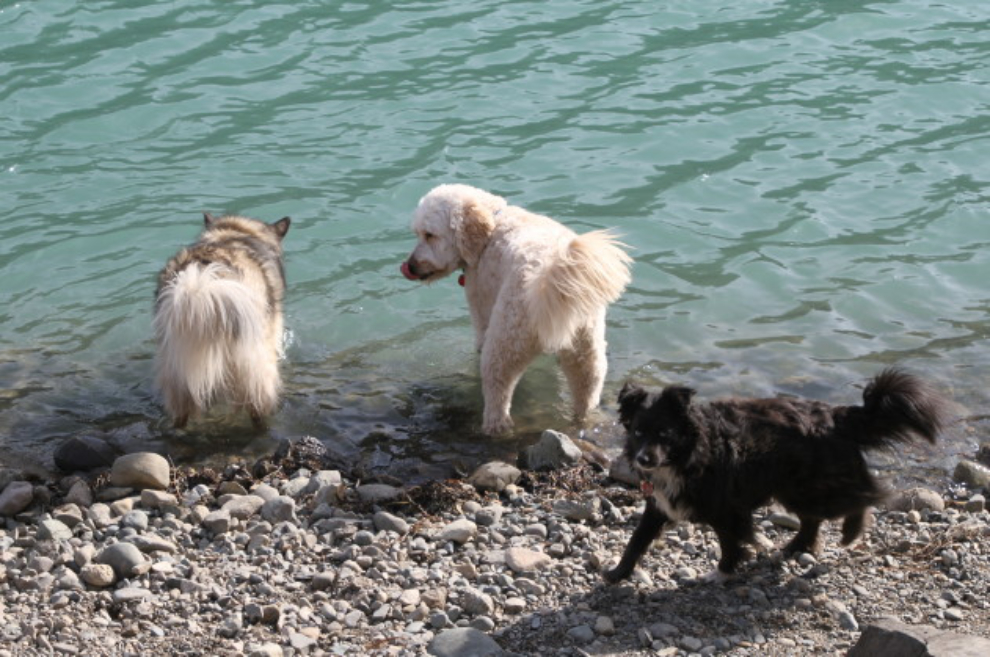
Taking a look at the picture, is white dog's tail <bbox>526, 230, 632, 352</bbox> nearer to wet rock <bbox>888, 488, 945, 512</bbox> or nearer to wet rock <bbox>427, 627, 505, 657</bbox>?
wet rock <bbox>888, 488, 945, 512</bbox>

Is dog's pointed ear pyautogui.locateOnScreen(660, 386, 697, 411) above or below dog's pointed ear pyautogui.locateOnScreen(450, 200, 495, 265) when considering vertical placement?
below

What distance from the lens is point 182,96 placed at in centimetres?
1261

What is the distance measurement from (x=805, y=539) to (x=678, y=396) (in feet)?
3.49

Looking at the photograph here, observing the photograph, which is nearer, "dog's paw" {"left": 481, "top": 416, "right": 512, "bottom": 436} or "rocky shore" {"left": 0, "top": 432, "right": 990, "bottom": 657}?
"rocky shore" {"left": 0, "top": 432, "right": 990, "bottom": 657}

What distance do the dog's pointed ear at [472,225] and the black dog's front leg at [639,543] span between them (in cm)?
266

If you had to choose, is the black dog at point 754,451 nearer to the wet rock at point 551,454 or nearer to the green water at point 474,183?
the wet rock at point 551,454

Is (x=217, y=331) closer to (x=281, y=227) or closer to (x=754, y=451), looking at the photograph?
(x=281, y=227)

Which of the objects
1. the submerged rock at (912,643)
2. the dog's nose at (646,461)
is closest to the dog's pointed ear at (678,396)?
the dog's nose at (646,461)

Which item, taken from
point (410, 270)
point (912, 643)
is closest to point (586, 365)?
point (410, 270)

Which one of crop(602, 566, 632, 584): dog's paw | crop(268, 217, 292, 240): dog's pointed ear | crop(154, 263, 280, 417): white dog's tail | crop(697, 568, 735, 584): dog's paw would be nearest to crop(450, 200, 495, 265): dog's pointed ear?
crop(154, 263, 280, 417): white dog's tail

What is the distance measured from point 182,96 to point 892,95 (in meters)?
7.49

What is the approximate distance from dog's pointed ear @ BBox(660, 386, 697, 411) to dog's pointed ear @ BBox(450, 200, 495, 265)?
2.65 meters

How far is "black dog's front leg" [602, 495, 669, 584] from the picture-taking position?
521 cm

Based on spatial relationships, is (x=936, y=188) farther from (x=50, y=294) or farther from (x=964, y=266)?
(x=50, y=294)
